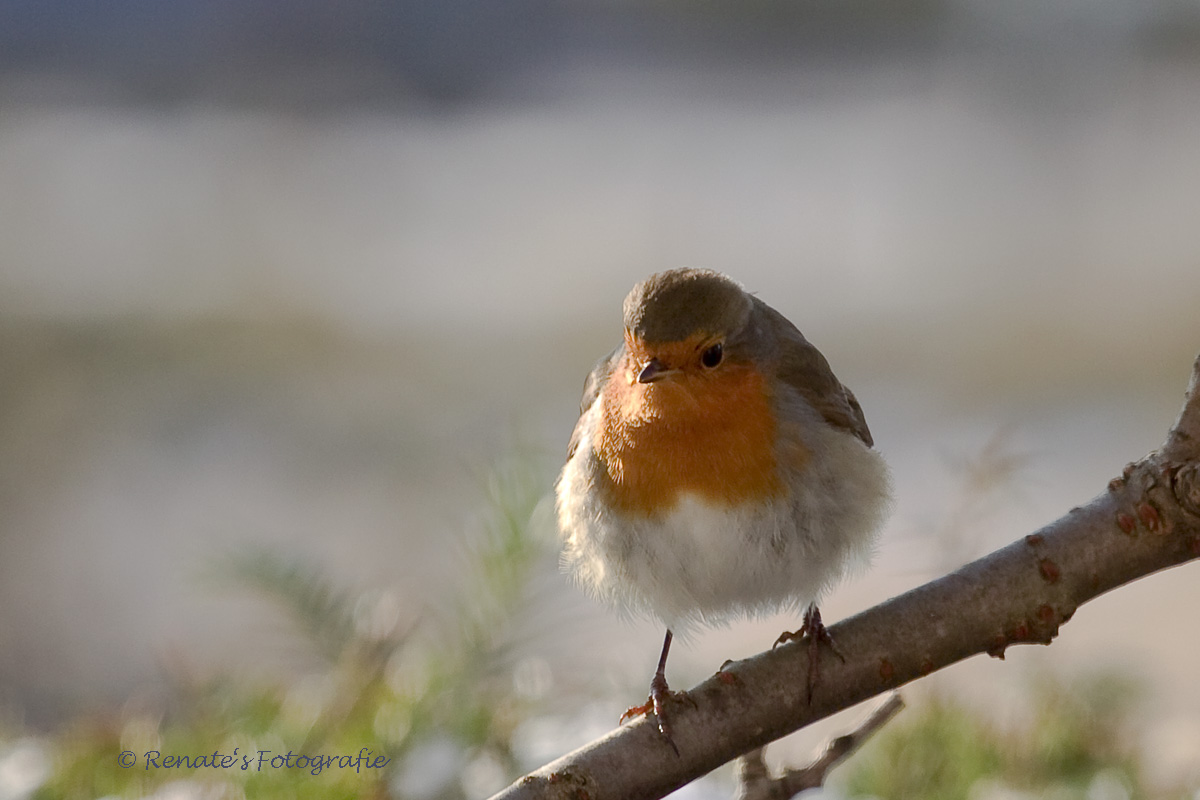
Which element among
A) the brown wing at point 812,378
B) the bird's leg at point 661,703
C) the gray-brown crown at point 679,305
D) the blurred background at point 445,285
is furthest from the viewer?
the blurred background at point 445,285

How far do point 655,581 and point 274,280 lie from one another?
440 cm

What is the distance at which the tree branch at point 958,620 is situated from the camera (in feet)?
4.00

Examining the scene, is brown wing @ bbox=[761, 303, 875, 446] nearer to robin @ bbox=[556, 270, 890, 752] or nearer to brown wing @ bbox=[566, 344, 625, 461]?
robin @ bbox=[556, 270, 890, 752]

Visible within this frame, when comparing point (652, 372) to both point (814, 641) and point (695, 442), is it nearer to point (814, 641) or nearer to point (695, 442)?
point (695, 442)

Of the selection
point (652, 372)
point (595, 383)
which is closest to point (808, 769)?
point (652, 372)

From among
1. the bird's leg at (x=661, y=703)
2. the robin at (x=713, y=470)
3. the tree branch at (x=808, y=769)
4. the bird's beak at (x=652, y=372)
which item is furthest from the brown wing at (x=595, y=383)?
the tree branch at (x=808, y=769)

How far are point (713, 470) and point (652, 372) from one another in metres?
0.14

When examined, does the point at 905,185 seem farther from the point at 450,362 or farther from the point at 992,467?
the point at 992,467

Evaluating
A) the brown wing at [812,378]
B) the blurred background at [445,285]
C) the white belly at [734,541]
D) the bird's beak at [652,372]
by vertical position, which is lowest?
the white belly at [734,541]

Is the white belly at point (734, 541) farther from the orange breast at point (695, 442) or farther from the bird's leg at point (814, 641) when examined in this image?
the bird's leg at point (814, 641)

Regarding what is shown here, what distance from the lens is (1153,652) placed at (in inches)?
140

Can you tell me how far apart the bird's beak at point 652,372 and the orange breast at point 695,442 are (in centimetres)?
1

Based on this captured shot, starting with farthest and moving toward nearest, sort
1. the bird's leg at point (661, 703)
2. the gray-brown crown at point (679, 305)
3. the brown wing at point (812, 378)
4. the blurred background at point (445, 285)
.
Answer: the blurred background at point (445, 285), the brown wing at point (812, 378), the gray-brown crown at point (679, 305), the bird's leg at point (661, 703)

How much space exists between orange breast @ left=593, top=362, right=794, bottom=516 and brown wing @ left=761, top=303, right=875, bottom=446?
96mm
